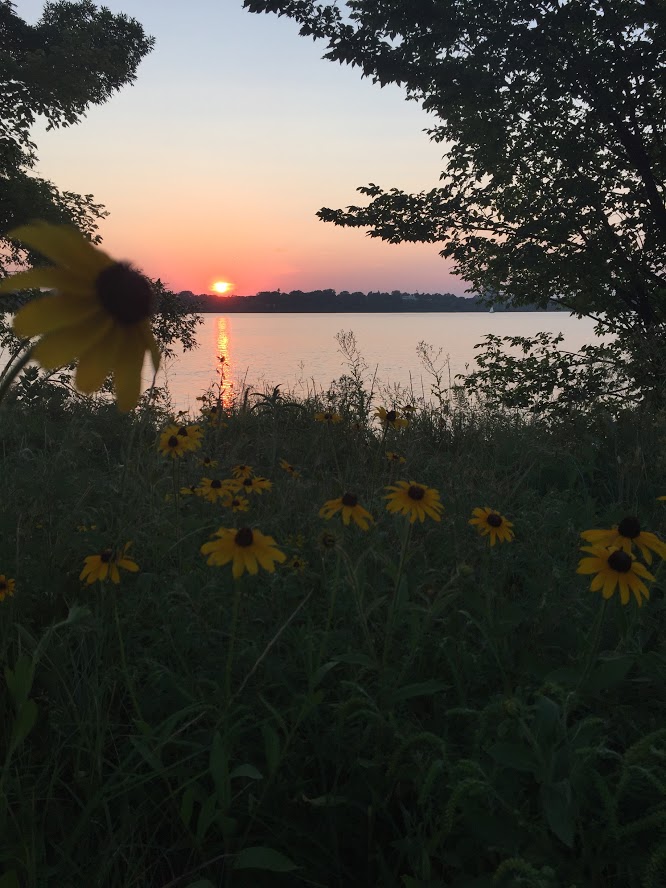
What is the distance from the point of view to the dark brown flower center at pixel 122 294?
0.97 meters

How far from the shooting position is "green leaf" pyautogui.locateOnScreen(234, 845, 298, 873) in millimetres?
1076

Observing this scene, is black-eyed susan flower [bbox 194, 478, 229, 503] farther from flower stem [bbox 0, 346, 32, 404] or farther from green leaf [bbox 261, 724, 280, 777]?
flower stem [bbox 0, 346, 32, 404]

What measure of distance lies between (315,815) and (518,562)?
56.8 inches

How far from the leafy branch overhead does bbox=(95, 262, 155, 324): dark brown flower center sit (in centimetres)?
653

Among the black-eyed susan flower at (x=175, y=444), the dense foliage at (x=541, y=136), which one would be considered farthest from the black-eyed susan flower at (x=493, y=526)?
the dense foliage at (x=541, y=136)

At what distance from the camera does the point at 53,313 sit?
903mm

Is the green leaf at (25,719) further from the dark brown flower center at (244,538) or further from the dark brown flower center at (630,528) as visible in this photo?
the dark brown flower center at (630,528)

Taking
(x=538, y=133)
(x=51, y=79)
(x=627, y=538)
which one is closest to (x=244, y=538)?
(x=627, y=538)

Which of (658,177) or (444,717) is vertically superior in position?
(658,177)

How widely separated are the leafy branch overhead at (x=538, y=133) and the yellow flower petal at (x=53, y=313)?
6610 millimetres

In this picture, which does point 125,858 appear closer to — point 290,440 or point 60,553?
point 60,553

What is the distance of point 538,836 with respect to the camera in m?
1.06

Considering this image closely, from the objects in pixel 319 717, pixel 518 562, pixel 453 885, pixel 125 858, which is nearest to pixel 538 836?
pixel 453 885

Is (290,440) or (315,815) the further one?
(290,440)
